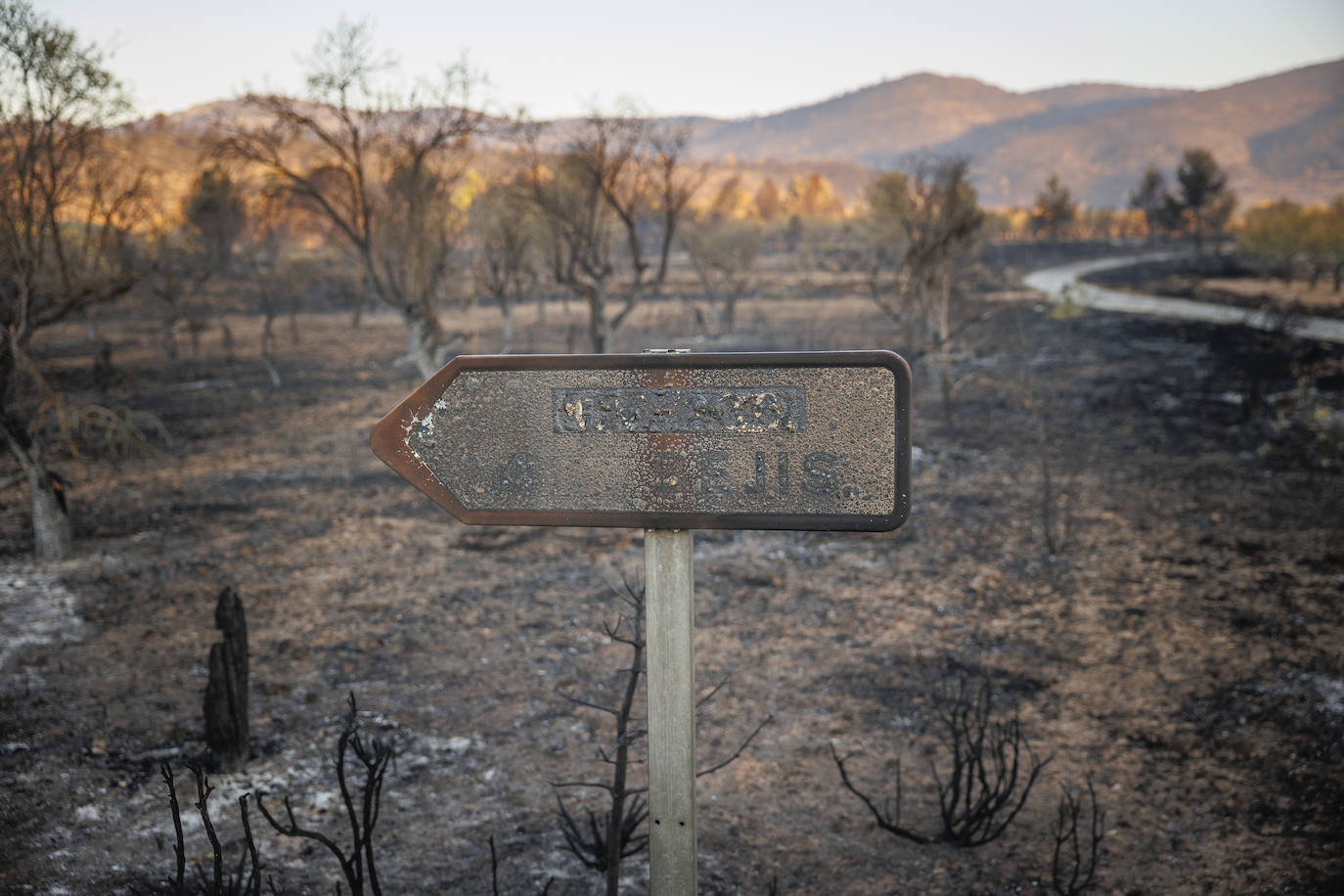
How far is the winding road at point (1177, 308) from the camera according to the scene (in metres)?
25.0

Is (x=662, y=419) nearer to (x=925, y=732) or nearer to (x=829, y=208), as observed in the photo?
(x=925, y=732)

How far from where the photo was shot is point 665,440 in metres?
1.88

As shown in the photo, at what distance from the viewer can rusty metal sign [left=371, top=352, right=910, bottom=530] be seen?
5.98 feet

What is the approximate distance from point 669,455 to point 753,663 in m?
5.56

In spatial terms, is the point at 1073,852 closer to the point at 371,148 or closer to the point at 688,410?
the point at 688,410

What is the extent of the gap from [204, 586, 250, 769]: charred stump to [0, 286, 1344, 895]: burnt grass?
229 millimetres

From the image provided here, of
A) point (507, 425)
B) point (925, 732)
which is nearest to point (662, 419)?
point (507, 425)

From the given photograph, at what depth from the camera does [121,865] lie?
441 centimetres

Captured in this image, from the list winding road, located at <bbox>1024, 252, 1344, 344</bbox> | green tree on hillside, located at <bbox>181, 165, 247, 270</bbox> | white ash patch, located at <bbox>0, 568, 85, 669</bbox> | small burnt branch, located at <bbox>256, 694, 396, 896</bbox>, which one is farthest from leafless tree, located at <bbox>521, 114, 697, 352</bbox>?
green tree on hillside, located at <bbox>181, 165, 247, 270</bbox>

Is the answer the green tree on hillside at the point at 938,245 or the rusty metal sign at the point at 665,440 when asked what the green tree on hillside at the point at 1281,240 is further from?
the rusty metal sign at the point at 665,440

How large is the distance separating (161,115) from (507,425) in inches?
463

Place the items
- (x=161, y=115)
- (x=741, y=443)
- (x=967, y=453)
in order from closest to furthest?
(x=741, y=443)
(x=161, y=115)
(x=967, y=453)

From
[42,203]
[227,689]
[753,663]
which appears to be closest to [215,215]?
[42,203]

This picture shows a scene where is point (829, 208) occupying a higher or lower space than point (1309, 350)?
higher
